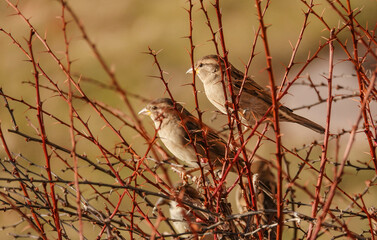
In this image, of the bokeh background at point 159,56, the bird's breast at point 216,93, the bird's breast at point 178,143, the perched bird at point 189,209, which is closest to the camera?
the perched bird at point 189,209

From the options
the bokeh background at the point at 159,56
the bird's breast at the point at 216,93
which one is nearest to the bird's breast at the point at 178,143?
the bird's breast at the point at 216,93

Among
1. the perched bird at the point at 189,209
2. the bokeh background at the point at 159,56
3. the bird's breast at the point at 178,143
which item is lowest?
the perched bird at the point at 189,209

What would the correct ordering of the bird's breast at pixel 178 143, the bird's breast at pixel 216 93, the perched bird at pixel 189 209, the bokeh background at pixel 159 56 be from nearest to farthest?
the perched bird at pixel 189 209, the bird's breast at pixel 178 143, the bird's breast at pixel 216 93, the bokeh background at pixel 159 56

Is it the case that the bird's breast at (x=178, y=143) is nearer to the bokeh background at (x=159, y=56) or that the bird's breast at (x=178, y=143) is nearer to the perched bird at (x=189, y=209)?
the perched bird at (x=189, y=209)

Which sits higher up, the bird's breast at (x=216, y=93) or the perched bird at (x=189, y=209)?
the bird's breast at (x=216, y=93)

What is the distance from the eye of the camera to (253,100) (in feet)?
16.9

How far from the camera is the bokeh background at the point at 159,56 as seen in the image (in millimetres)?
8984

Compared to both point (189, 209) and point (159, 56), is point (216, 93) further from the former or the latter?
point (159, 56)

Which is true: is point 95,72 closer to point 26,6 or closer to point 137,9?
point 137,9

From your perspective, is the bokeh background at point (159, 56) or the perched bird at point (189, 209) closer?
the perched bird at point (189, 209)

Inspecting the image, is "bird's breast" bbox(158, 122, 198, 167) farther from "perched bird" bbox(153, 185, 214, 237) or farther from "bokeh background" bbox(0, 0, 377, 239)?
"bokeh background" bbox(0, 0, 377, 239)

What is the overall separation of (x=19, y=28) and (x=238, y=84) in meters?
10.5

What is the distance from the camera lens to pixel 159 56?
1138 centimetres

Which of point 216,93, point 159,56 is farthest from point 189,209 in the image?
point 159,56
